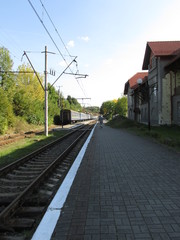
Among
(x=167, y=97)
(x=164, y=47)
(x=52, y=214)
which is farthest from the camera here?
(x=164, y=47)

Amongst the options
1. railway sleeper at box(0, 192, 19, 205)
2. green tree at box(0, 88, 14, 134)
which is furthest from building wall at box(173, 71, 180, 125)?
railway sleeper at box(0, 192, 19, 205)

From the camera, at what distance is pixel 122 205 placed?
13.1 ft

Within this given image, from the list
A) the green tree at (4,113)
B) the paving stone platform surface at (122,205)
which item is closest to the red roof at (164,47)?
the green tree at (4,113)

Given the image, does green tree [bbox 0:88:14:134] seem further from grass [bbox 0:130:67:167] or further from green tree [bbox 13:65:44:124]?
grass [bbox 0:130:67:167]

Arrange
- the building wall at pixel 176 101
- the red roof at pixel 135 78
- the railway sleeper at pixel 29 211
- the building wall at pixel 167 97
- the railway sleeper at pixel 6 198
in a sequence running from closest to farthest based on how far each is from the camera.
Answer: the railway sleeper at pixel 29 211, the railway sleeper at pixel 6 198, the building wall at pixel 176 101, the building wall at pixel 167 97, the red roof at pixel 135 78

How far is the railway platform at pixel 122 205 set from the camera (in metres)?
3.06

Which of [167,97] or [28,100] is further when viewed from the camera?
[28,100]

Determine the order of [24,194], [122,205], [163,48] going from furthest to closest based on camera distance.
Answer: [163,48] → [24,194] → [122,205]

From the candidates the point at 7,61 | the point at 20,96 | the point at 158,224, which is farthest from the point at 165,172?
the point at 7,61

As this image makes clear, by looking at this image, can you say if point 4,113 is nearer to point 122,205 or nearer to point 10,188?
point 10,188

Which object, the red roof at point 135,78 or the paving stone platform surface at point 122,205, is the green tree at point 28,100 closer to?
the red roof at point 135,78

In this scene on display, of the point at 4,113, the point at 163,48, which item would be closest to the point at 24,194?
the point at 4,113

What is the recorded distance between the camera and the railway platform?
3059 millimetres

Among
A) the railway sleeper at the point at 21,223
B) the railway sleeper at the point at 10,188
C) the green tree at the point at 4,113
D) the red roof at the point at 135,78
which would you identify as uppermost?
the red roof at the point at 135,78
